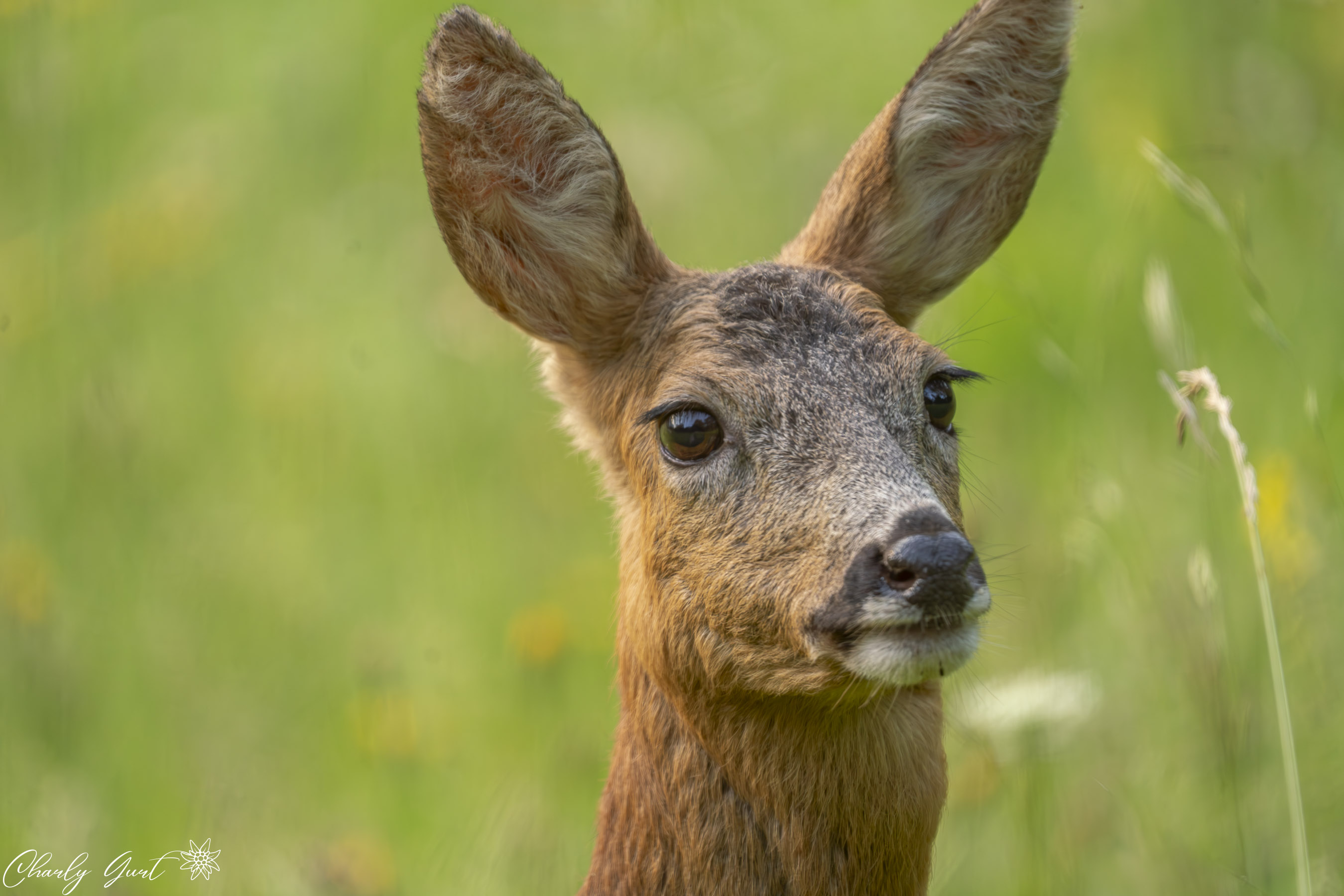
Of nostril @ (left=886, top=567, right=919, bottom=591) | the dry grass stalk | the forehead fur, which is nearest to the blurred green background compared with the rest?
the dry grass stalk

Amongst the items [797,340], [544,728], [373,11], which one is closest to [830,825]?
[797,340]

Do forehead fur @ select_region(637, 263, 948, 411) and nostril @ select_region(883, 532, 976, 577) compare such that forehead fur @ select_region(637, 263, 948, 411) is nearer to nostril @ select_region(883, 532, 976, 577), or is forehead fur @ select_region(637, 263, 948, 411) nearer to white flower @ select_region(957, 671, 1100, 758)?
nostril @ select_region(883, 532, 976, 577)

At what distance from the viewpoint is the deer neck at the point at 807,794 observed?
4055 mm

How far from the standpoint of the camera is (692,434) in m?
4.20

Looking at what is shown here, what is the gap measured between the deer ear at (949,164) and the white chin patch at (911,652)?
1.56 meters

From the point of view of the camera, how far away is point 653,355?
4531mm

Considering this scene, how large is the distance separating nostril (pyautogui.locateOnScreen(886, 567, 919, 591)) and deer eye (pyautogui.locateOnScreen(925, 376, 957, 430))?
869mm

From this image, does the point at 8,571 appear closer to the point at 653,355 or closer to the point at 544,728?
the point at 544,728

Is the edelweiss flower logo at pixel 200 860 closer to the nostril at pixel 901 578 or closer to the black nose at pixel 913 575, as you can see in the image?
the black nose at pixel 913 575

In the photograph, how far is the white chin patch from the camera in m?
3.50

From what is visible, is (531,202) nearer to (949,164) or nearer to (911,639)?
(949,164)

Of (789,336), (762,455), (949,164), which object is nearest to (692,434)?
(762,455)

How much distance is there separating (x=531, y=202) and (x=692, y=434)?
1004mm

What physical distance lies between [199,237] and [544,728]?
14.3 feet
